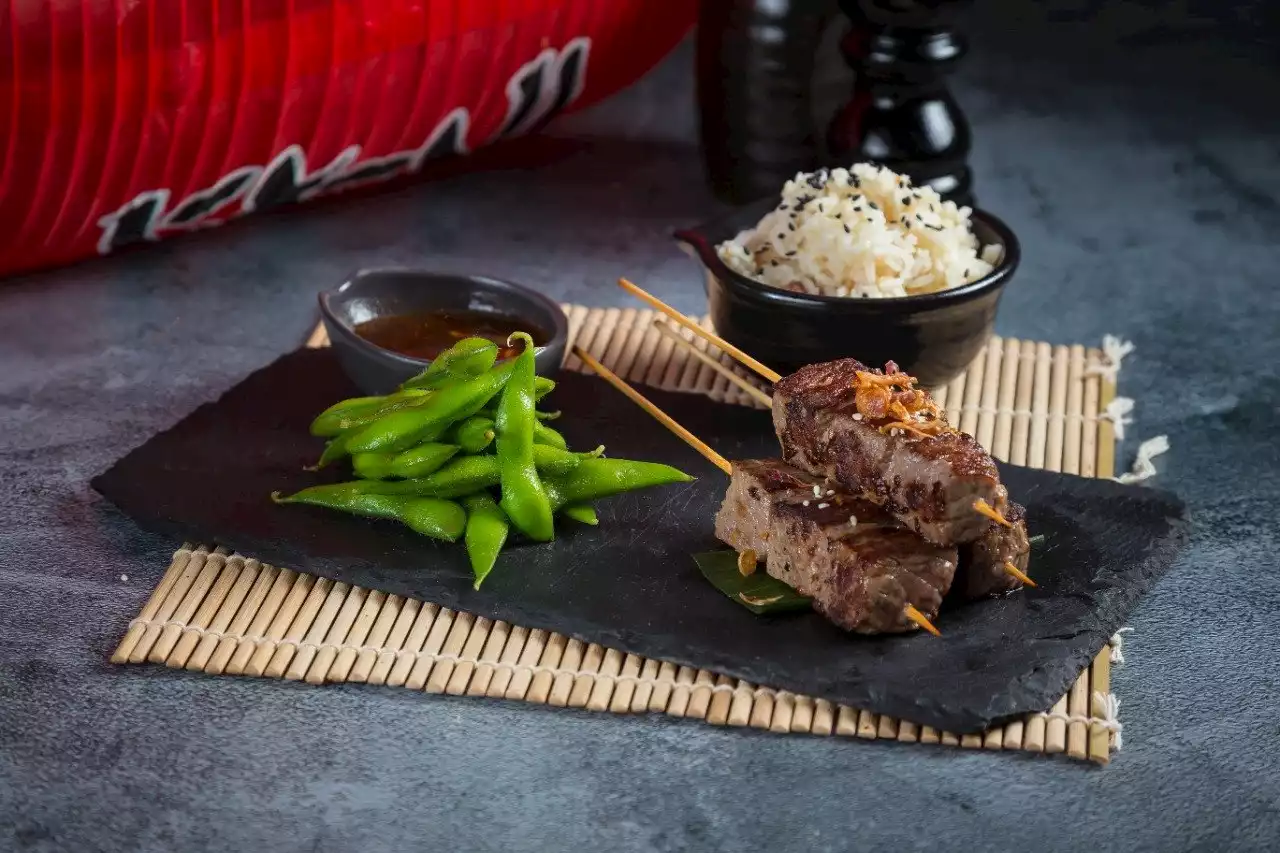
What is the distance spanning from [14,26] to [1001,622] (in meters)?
3.02

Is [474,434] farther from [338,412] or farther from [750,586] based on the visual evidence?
[750,586]

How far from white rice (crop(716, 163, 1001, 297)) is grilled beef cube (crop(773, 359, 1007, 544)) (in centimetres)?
62

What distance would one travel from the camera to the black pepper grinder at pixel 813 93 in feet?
16.7

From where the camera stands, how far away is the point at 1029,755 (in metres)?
3.01

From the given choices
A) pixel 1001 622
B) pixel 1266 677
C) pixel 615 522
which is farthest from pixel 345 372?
pixel 1266 677

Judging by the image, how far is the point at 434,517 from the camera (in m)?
3.52

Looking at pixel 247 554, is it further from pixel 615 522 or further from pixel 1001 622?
pixel 1001 622

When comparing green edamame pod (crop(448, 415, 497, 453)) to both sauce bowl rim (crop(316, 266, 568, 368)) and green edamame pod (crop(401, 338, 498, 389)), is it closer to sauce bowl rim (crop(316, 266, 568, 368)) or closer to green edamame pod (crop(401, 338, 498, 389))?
green edamame pod (crop(401, 338, 498, 389))

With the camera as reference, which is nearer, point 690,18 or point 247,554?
point 247,554

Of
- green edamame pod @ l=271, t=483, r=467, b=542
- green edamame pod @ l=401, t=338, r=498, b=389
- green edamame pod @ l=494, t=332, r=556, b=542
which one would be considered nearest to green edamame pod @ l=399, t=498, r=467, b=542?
green edamame pod @ l=271, t=483, r=467, b=542

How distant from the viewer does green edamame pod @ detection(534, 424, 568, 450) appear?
3761 millimetres

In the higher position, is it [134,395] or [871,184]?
[871,184]

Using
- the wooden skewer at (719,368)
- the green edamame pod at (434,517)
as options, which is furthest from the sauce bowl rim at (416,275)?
the green edamame pod at (434,517)

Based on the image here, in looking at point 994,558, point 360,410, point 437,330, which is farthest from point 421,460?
point 994,558
